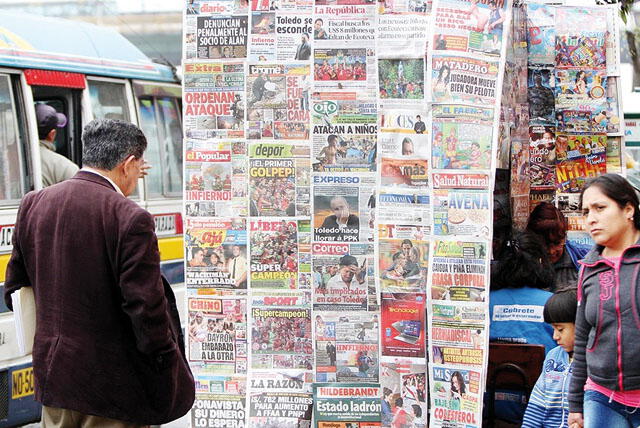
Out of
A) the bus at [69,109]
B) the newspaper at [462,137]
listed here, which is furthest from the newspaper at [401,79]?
the bus at [69,109]

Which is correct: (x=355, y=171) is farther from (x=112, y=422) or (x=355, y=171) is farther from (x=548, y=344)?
(x=112, y=422)

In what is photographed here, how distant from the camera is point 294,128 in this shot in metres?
4.55

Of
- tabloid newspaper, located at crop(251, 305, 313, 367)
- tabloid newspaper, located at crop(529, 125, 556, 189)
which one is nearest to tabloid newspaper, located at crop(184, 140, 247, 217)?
tabloid newspaper, located at crop(251, 305, 313, 367)

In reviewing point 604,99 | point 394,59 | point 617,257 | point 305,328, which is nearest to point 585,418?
point 617,257

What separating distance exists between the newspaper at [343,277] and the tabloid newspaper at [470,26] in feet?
3.29

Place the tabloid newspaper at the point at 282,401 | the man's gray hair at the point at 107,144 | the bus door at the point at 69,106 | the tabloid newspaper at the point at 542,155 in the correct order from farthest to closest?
the bus door at the point at 69,106
the tabloid newspaper at the point at 542,155
the tabloid newspaper at the point at 282,401
the man's gray hair at the point at 107,144

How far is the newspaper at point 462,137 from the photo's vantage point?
168 inches

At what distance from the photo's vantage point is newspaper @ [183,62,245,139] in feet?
15.2

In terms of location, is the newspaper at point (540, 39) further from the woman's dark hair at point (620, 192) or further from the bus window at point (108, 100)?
the bus window at point (108, 100)

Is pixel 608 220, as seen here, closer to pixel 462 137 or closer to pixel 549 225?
pixel 462 137

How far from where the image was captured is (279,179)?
4559 mm

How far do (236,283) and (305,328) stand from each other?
0.40m

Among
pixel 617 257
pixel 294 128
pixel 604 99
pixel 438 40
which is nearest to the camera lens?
pixel 617 257

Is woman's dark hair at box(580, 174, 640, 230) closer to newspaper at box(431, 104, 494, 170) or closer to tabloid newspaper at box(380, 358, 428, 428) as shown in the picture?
newspaper at box(431, 104, 494, 170)
